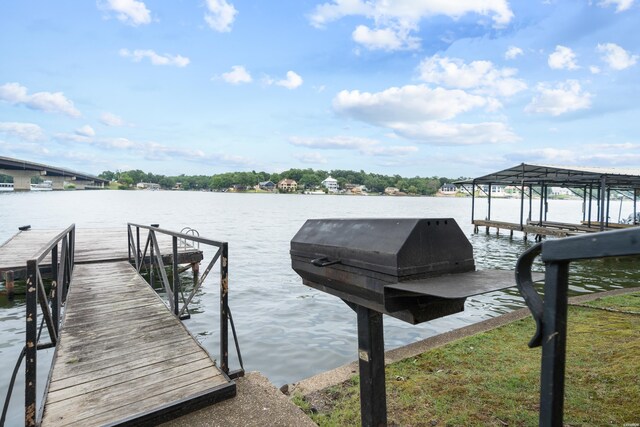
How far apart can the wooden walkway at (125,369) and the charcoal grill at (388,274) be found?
72.4 inches

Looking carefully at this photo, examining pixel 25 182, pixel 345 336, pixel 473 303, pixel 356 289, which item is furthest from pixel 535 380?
pixel 25 182

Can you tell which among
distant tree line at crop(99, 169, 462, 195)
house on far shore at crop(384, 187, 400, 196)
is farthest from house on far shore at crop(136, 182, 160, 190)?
house on far shore at crop(384, 187, 400, 196)

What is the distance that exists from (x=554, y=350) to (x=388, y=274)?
0.91 meters

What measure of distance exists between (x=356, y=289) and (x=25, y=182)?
4363 inches

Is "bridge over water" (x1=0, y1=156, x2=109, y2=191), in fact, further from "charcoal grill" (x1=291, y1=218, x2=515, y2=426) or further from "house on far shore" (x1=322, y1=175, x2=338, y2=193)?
"house on far shore" (x1=322, y1=175, x2=338, y2=193)

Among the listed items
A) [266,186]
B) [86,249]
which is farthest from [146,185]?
[86,249]

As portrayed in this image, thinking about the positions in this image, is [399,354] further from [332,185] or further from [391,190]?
[332,185]

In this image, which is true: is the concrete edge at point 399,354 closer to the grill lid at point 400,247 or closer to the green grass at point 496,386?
the green grass at point 496,386

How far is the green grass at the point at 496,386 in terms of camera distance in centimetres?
354

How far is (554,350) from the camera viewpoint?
100cm

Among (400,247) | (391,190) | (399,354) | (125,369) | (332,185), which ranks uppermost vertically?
(332,185)

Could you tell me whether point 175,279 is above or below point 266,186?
below

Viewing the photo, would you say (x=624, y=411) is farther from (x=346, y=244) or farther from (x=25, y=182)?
(x=25, y=182)

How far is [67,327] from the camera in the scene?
16.9 feet
